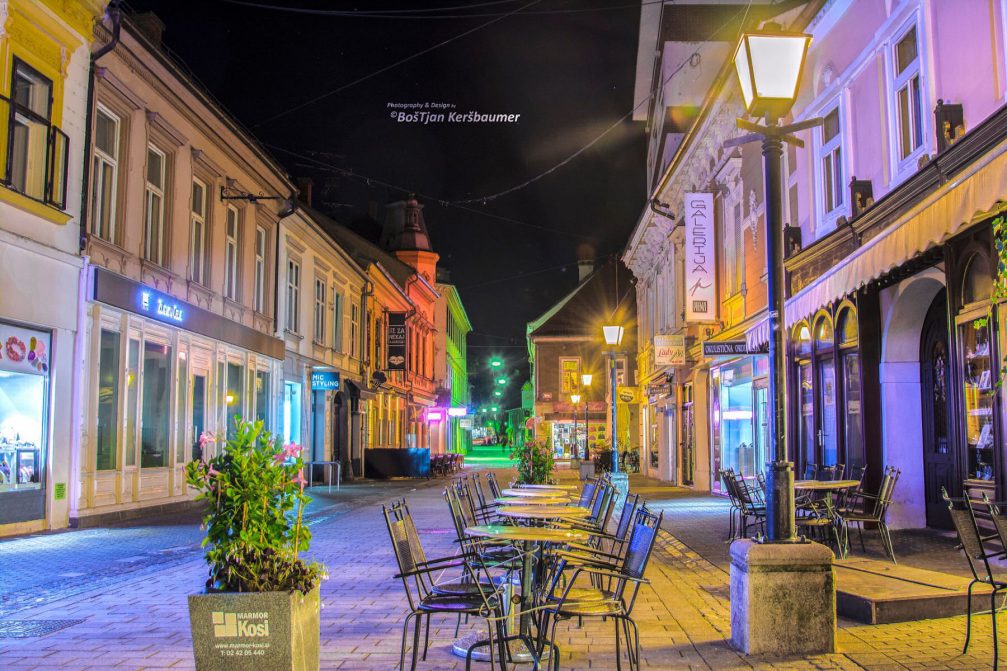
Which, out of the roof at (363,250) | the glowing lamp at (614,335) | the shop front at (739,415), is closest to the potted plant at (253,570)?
the shop front at (739,415)

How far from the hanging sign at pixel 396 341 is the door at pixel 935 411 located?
26699mm

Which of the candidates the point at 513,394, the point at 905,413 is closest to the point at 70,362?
the point at 905,413

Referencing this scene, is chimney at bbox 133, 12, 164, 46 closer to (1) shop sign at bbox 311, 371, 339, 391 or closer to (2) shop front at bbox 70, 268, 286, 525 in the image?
(2) shop front at bbox 70, 268, 286, 525

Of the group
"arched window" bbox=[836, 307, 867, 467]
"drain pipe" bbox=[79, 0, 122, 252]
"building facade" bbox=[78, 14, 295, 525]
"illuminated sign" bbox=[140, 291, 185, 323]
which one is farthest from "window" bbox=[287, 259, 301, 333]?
"arched window" bbox=[836, 307, 867, 467]

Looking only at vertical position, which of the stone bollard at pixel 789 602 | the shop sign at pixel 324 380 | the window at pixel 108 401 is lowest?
the stone bollard at pixel 789 602

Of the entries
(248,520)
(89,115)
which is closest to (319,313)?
(89,115)

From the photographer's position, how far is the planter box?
4121 millimetres

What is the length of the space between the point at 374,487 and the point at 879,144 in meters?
18.1

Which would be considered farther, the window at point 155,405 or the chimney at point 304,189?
the chimney at point 304,189

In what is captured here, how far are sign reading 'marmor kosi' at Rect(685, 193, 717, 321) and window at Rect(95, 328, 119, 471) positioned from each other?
11824 millimetres

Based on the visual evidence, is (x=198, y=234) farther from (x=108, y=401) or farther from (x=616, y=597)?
(x=616, y=597)

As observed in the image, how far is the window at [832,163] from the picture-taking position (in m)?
14.2

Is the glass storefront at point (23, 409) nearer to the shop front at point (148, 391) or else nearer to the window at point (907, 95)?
the shop front at point (148, 391)

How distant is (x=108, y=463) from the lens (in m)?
14.9
